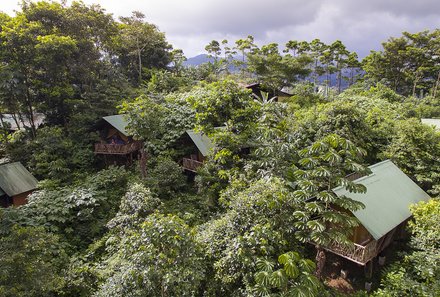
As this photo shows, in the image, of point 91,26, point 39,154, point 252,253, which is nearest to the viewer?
point 252,253

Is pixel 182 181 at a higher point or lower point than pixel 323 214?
lower

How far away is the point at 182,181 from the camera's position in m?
20.5

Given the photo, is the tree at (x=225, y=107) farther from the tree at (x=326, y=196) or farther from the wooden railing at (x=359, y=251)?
the wooden railing at (x=359, y=251)

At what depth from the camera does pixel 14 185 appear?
19.0 meters

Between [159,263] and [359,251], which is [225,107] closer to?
[359,251]

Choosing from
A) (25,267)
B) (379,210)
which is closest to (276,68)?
(379,210)

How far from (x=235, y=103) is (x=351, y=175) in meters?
9.45

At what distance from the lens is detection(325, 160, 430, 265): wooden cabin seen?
12.0 metres

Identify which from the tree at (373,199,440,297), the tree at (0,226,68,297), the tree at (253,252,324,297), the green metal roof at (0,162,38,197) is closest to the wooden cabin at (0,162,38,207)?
the green metal roof at (0,162,38,197)

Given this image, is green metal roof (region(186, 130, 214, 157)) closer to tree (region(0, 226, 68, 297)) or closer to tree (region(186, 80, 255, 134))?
tree (region(186, 80, 255, 134))

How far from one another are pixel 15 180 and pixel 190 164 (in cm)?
1246

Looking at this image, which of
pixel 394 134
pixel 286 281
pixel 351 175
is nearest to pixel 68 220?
pixel 286 281

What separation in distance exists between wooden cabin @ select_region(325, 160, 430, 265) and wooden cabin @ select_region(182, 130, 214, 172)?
36.1 feet

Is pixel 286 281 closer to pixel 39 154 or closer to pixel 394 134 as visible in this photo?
pixel 394 134
